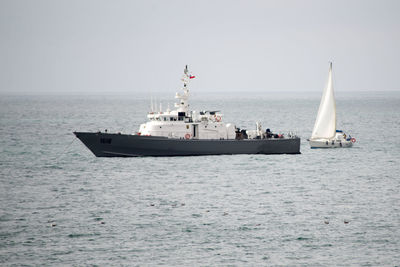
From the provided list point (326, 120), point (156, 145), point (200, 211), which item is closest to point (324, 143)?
point (326, 120)

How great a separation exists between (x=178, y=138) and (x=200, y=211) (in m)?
21.6

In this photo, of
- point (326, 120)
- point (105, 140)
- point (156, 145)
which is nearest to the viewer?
point (156, 145)

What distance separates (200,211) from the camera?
44719mm

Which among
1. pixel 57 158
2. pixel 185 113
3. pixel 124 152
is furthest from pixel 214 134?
pixel 57 158

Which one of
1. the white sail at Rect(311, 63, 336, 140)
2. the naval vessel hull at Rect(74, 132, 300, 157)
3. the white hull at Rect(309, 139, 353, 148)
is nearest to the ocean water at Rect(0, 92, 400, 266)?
the naval vessel hull at Rect(74, 132, 300, 157)

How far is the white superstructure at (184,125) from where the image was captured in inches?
2576

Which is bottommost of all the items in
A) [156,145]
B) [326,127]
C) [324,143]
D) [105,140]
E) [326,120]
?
[324,143]

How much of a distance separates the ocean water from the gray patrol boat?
146 cm

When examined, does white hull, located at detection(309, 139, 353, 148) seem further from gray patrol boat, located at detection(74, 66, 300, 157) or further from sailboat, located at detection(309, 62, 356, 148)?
gray patrol boat, located at detection(74, 66, 300, 157)

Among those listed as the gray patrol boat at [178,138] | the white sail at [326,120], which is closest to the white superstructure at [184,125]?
the gray patrol boat at [178,138]

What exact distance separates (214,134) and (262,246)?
32.4 m

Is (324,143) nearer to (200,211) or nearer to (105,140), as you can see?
(105,140)

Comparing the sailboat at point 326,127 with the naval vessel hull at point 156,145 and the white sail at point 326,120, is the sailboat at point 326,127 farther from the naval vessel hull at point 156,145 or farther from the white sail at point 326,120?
the naval vessel hull at point 156,145

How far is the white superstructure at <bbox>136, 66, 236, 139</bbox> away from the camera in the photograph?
2576 inches
